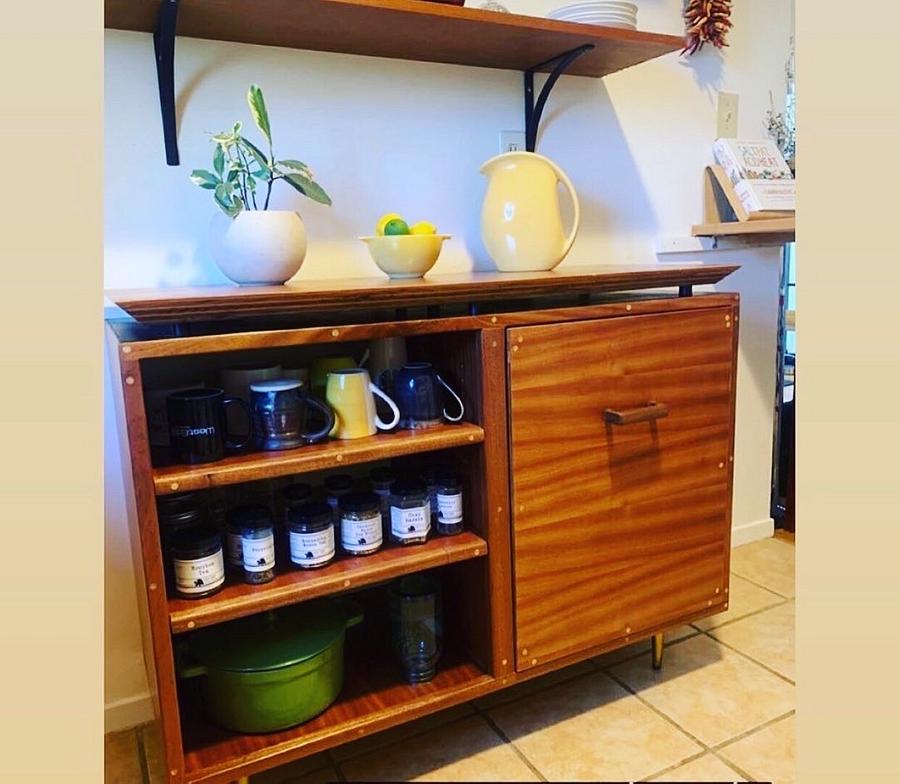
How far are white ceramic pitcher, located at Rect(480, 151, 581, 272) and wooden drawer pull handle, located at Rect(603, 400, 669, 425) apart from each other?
14.5 inches

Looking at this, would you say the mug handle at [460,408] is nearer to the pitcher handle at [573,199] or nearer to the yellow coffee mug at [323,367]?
the yellow coffee mug at [323,367]

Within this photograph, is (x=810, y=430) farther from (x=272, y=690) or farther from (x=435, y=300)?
(x=272, y=690)

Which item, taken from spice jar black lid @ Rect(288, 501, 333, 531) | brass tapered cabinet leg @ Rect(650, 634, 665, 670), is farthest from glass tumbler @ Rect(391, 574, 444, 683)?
brass tapered cabinet leg @ Rect(650, 634, 665, 670)

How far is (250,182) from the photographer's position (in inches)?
48.8

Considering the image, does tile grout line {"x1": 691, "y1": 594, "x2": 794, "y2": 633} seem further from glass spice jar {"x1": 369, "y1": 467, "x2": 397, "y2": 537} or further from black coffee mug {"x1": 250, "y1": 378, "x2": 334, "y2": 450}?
black coffee mug {"x1": 250, "y1": 378, "x2": 334, "y2": 450}

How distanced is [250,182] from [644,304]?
28.4 inches

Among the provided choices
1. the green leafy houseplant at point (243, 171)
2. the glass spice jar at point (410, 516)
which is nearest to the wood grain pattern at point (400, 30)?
the green leafy houseplant at point (243, 171)

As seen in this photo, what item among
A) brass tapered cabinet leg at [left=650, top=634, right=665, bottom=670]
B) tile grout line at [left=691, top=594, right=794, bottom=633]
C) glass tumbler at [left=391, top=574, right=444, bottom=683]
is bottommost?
tile grout line at [left=691, top=594, right=794, bottom=633]

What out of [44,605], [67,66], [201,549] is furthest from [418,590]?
[67,66]

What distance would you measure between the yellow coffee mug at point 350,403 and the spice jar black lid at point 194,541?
24cm

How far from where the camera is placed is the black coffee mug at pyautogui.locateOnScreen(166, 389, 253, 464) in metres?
1.04

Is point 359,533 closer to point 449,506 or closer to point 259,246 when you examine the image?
point 449,506

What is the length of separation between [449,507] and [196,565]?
418 millimetres

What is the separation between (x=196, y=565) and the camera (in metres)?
1.06
